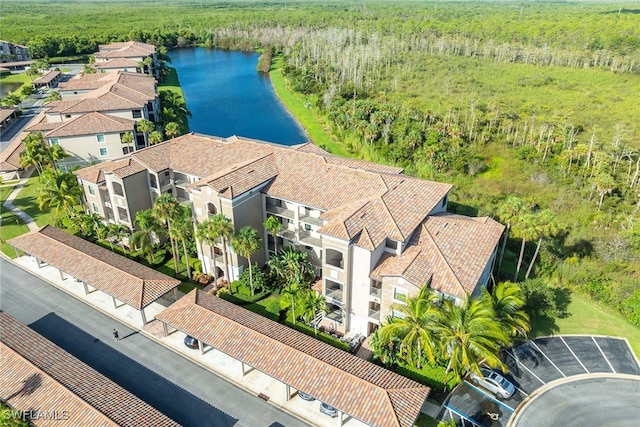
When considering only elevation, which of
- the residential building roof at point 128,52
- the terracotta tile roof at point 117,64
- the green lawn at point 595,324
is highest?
the residential building roof at point 128,52

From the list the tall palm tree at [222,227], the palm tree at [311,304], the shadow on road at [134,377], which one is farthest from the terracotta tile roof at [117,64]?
the palm tree at [311,304]

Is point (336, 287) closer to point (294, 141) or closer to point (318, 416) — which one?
point (318, 416)

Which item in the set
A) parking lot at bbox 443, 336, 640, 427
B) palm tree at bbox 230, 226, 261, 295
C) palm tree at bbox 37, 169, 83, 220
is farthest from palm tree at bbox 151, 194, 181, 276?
parking lot at bbox 443, 336, 640, 427

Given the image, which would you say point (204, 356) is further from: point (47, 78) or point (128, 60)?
point (47, 78)

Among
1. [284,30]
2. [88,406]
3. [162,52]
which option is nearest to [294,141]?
[88,406]

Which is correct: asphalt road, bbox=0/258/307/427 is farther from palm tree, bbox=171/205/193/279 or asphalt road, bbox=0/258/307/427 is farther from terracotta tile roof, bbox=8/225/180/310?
palm tree, bbox=171/205/193/279

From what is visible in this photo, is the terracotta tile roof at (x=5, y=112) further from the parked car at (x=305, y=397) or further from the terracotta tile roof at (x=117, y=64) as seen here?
the parked car at (x=305, y=397)

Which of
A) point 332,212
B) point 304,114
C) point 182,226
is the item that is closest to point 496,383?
point 332,212
